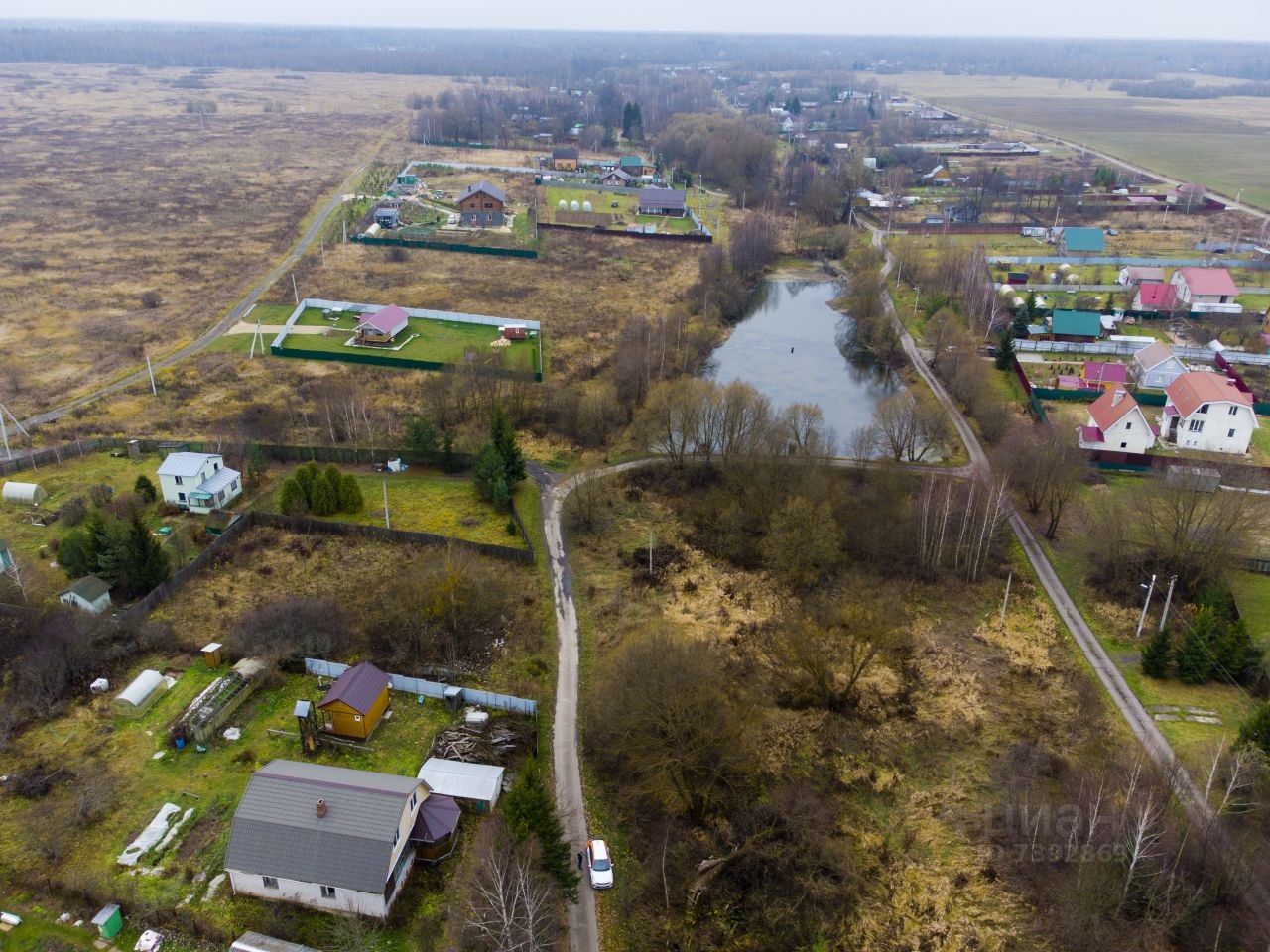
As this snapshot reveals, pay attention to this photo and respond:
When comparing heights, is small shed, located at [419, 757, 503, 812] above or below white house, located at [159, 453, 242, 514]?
below

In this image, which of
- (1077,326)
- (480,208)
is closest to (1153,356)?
(1077,326)

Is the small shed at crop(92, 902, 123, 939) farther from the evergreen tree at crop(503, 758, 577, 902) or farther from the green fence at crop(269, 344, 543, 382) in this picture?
the green fence at crop(269, 344, 543, 382)

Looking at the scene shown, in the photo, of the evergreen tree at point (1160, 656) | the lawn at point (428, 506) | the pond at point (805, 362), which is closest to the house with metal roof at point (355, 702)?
the lawn at point (428, 506)

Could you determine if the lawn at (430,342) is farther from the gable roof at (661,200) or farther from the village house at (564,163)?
the village house at (564,163)

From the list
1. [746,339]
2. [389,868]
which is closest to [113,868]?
[389,868]

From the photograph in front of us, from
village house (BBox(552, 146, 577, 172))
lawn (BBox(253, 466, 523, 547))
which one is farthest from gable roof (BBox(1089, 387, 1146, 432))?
village house (BBox(552, 146, 577, 172))
